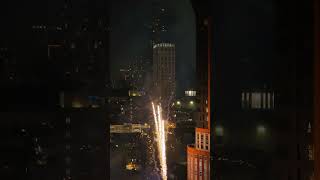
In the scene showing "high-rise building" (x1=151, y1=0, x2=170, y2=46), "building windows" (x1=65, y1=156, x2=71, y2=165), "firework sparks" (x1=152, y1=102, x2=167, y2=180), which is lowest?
"firework sparks" (x1=152, y1=102, x2=167, y2=180)

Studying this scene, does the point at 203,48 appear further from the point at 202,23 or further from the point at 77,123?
the point at 77,123

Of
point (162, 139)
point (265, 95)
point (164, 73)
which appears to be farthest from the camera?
point (164, 73)

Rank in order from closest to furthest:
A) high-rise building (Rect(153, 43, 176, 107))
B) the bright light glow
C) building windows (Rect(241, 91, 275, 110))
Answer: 1. building windows (Rect(241, 91, 275, 110))
2. the bright light glow
3. high-rise building (Rect(153, 43, 176, 107))

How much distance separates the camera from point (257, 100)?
7.78 meters

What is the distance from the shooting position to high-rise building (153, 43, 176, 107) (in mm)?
17141

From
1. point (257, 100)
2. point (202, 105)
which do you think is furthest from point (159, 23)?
point (257, 100)

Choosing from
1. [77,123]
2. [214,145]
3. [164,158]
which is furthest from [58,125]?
[164,158]

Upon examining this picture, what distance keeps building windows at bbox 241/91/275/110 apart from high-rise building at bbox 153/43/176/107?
26.0ft

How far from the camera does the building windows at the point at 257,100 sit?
7.10 m

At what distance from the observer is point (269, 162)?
23.1ft

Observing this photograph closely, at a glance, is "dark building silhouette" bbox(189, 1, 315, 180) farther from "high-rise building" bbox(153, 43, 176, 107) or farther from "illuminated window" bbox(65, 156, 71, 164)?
"high-rise building" bbox(153, 43, 176, 107)

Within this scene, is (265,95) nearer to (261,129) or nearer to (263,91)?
(263,91)

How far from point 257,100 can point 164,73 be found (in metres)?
10.8

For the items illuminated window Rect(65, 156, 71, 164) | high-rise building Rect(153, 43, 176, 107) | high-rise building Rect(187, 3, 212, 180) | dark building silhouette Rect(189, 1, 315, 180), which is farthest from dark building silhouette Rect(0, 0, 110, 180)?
high-rise building Rect(153, 43, 176, 107)
